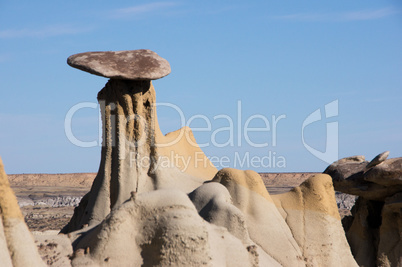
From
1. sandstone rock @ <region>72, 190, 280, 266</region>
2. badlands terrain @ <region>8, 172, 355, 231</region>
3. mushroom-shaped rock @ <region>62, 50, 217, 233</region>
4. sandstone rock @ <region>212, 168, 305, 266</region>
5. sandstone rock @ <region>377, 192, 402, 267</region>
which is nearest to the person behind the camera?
sandstone rock @ <region>72, 190, 280, 266</region>

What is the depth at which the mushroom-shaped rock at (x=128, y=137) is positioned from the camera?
426 inches

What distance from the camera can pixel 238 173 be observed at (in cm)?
1121

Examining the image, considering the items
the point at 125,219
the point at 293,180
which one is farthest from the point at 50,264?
the point at 293,180

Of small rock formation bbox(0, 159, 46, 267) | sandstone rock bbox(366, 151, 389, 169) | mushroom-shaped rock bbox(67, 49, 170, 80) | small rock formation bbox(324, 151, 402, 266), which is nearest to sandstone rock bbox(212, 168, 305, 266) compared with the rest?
mushroom-shaped rock bbox(67, 49, 170, 80)

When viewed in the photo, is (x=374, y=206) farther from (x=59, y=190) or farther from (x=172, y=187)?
(x=59, y=190)

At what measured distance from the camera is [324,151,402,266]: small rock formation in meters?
15.6

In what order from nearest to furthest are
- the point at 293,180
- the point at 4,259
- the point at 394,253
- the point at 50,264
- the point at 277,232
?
1. the point at 4,259
2. the point at 50,264
3. the point at 277,232
4. the point at 394,253
5. the point at 293,180

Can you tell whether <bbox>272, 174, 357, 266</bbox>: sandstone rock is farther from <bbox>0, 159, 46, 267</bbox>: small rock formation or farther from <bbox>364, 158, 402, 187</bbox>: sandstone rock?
<bbox>0, 159, 46, 267</bbox>: small rock formation

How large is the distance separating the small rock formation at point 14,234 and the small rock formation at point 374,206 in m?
10.6

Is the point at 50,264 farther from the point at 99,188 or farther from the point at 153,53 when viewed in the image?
the point at 153,53

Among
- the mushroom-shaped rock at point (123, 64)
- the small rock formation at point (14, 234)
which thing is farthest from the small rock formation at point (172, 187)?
the small rock formation at point (14, 234)

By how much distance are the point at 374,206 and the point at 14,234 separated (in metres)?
11.7

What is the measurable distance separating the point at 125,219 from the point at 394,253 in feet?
32.9

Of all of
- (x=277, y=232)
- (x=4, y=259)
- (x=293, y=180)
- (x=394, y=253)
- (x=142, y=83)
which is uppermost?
(x=142, y=83)
